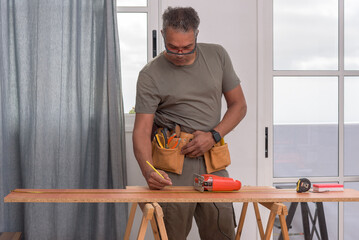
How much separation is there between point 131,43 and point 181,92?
92 centimetres

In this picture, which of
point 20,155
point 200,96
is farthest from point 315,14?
point 20,155

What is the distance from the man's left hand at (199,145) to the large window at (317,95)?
1019 mm

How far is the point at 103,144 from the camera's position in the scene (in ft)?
9.00

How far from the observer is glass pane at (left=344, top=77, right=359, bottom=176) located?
310cm

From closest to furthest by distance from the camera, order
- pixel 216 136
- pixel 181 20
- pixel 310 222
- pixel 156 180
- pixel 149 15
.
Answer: pixel 156 180, pixel 181 20, pixel 216 136, pixel 149 15, pixel 310 222

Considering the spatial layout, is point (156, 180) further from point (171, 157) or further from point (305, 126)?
point (305, 126)

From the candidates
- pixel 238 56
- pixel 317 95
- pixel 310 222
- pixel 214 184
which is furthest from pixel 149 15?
pixel 310 222

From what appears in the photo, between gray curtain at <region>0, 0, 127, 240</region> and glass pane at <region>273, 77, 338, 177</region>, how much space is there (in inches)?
43.7

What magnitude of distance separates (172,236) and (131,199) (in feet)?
1.46

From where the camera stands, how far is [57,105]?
277 cm

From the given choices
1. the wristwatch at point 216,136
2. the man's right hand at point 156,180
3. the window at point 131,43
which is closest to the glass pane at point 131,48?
the window at point 131,43

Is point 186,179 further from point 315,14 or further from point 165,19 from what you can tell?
point 315,14

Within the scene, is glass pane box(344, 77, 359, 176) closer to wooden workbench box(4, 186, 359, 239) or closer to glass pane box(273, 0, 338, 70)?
glass pane box(273, 0, 338, 70)

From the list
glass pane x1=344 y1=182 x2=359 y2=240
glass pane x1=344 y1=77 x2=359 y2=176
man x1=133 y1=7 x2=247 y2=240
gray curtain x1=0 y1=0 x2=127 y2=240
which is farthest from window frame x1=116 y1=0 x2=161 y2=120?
glass pane x1=344 y1=182 x2=359 y2=240
